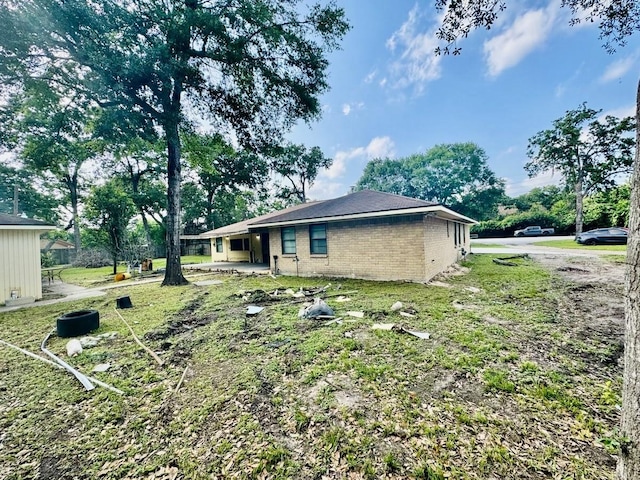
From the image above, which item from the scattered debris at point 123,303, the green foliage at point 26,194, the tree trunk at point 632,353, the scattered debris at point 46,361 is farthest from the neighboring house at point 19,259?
the green foliage at point 26,194

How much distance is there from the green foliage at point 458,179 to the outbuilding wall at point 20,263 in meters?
40.6

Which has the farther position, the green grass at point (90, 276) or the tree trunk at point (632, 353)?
the green grass at point (90, 276)

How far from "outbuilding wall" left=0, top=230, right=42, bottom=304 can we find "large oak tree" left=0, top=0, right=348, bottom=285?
3.99 m

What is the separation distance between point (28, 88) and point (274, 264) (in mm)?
10871

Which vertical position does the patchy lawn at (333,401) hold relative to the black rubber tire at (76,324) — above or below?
below

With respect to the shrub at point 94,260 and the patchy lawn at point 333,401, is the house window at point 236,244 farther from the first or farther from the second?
the shrub at point 94,260

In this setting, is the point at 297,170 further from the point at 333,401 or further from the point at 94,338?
the point at 333,401

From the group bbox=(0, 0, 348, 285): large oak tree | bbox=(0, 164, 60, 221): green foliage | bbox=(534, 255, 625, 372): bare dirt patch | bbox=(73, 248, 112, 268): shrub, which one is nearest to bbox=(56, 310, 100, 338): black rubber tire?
bbox=(0, 0, 348, 285): large oak tree

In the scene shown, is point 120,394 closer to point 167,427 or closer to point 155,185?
point 167,427

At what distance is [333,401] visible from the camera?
2818mm

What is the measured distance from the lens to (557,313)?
17.6 ft

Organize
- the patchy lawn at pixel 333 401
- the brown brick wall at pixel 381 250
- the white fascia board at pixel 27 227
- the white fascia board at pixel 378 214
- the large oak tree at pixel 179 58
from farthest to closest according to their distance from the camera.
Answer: the brown brick wall at pixel 381 250, the white fascia board at pixel 378 214, the white fascia board at pixel 27 227, the large oak tree at pixel 179 58, the patchy lawn at pixel 333 401

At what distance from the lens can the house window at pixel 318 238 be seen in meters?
10.9

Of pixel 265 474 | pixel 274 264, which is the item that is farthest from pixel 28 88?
pixel 265 474
